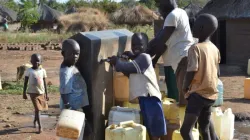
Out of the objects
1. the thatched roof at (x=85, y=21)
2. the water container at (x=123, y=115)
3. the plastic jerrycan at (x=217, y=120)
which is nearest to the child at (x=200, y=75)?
the water container at (x=123, y=115)

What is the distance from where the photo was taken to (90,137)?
484cm

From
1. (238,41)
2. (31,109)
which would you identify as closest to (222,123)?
(31,109)

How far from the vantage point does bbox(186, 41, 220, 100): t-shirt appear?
14.3 feet

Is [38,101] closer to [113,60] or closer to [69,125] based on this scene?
[113,60]

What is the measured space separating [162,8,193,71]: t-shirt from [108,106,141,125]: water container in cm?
70

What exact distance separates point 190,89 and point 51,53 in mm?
19208

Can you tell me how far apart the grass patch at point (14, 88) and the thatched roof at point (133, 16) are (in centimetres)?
2475

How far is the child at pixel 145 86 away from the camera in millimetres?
4621

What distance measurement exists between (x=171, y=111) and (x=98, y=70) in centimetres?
98

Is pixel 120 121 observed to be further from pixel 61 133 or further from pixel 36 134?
pixel 36 134

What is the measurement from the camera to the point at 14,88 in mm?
11617

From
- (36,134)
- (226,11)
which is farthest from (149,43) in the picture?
(226,11)

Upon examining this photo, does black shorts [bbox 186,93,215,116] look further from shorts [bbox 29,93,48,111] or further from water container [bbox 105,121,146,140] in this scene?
shorts [bbox 29,93,48,111]

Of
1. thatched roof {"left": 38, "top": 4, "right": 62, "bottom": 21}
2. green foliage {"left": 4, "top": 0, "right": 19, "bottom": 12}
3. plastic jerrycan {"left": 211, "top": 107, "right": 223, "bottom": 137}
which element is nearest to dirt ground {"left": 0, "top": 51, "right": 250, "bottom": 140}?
plastic jerrycan {"left": 211, "top": 107, "right": 223, "bottom": 137}
